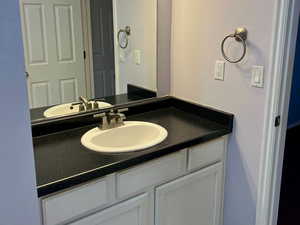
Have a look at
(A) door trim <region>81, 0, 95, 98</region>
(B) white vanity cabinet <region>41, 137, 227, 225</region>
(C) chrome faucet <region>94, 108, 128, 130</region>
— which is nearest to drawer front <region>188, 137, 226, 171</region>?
(B) white vanity cabinet <region>41, 137, 227, 225</region>

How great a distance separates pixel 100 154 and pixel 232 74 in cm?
87

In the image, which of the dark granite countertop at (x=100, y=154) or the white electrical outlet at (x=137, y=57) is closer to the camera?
the dark granite countertop at (x=100, y=154)

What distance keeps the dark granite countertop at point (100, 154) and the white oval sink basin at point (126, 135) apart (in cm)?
5

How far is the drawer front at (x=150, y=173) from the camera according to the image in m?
1.50

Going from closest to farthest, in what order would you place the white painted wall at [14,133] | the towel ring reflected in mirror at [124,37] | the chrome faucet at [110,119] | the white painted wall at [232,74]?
the white painted wall at [14,133], the white painted wall at [232,74], the chrome faucet at [110,119], the towel ring reflected in mirror at [124,37]

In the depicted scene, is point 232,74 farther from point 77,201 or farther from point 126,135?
point 77,201

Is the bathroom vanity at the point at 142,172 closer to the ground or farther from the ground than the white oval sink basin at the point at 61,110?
closer to the ground

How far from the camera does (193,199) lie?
1.86 metres

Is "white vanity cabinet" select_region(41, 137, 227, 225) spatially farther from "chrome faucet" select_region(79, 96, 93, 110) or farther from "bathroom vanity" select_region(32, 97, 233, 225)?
"chrome faucet" select_region(79, 96, 93, 110)

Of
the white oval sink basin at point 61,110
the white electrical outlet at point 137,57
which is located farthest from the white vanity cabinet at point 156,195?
the white electrical outlet at point 137,57

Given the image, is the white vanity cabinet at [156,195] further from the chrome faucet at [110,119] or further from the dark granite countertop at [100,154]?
the chrome faucet at [110,119]

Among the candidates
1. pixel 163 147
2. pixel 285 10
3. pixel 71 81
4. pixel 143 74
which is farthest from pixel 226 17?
pixel 71 81

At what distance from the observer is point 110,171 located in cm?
140

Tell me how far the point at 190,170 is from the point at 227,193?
1.35 feet
